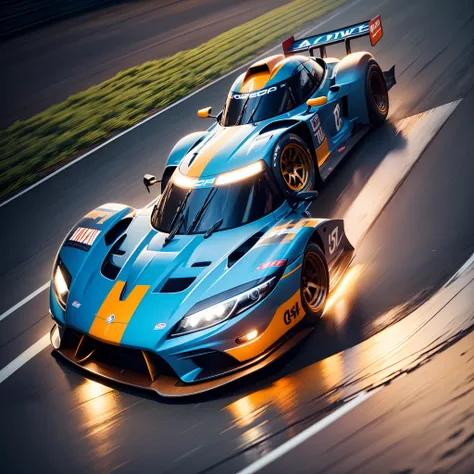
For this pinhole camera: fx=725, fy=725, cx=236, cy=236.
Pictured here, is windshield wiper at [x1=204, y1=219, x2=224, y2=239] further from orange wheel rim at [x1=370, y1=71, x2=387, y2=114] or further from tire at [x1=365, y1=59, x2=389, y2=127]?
orange wheel rim at [x1=370, y1=71, x2=387, y2=114]

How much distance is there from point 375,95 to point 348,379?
18.4 feet

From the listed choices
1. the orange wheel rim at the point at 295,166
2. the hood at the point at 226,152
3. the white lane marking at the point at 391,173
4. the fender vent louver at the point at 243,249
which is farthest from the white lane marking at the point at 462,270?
the hood at the point at 226,152

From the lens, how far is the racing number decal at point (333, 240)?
22.0 feet

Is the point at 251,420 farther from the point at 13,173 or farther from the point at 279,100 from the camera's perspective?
the point at 13,173

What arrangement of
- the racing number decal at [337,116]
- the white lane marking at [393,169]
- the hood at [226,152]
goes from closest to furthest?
the hood at [226,152] → the white lane marking at [393,169] → the racing number decal at [337,116]

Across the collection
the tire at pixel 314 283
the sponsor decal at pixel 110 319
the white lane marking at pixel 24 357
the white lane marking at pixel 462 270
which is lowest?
the white lane marking at pixel 462 270

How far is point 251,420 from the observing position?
5.29m

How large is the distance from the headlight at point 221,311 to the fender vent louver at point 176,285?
0.37m

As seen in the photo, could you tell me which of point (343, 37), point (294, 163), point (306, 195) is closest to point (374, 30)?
point (343, 37)

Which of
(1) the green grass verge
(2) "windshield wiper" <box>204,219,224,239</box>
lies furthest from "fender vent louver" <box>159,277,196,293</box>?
(1) the green grass verge

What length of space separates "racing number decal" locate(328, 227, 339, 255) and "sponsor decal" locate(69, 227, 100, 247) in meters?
2.30

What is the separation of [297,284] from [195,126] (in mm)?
7123

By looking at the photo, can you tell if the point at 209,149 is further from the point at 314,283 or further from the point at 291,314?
the point at 291,314

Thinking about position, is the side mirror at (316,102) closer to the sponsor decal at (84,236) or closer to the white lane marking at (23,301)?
the sponsor decal at (84,236)
